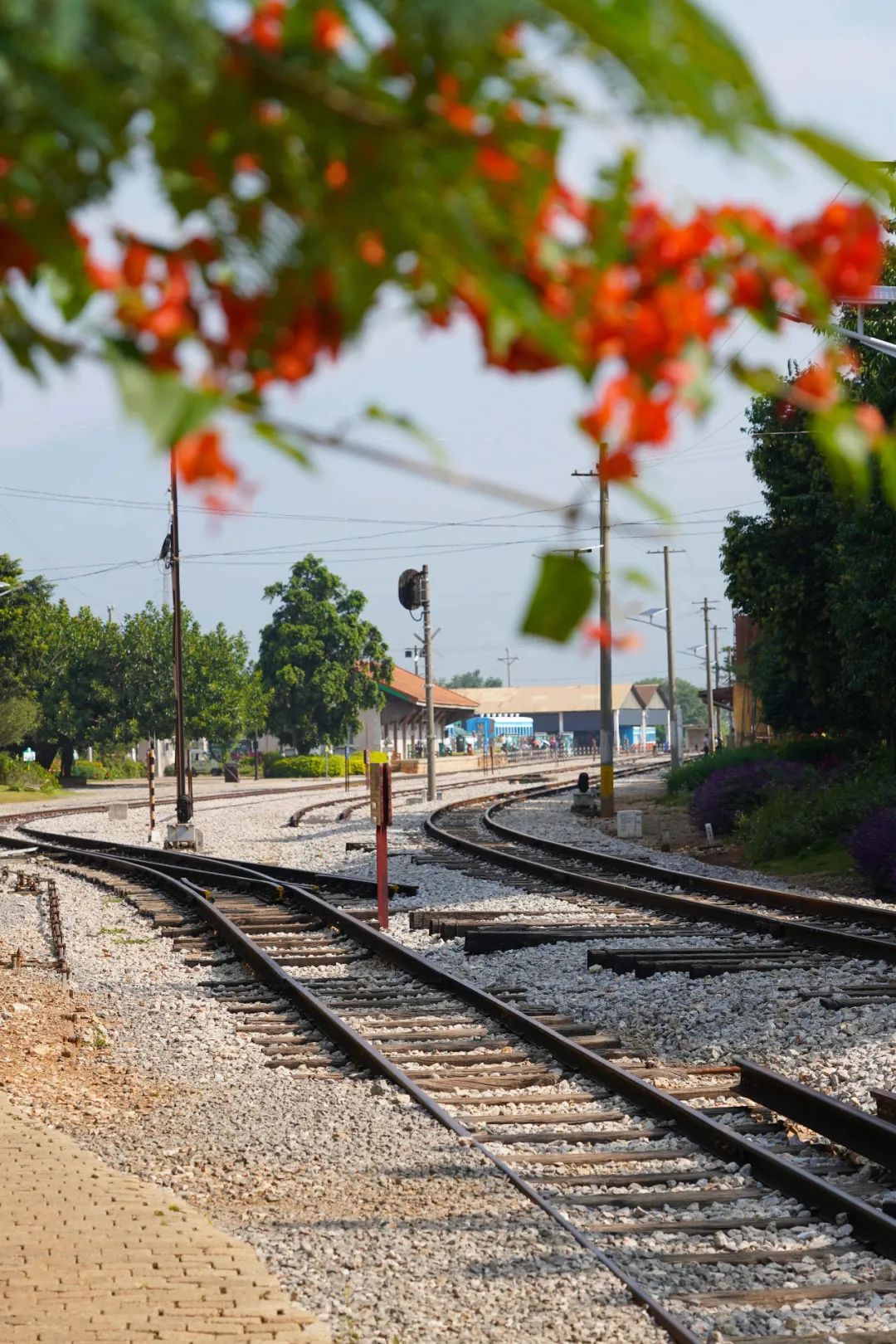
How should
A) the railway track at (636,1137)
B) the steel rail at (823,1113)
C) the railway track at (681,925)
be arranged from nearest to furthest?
1. the railway track at (636,1137)
2. the steel rail at (823,1113)
3. the railway track at (681,925)

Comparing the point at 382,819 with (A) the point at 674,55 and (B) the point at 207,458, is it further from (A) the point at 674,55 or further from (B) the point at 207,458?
(A) the point at 674,55

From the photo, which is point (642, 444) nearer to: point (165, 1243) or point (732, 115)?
point (732, 115)

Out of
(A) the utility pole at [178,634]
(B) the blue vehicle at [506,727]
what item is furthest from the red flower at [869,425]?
(B) the blue vehicle at [506,727]

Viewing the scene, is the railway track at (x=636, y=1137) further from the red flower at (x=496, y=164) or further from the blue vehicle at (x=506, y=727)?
the blue vehicle at (x=506, y=727)

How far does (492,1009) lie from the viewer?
11695mm

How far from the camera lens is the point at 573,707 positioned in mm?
160375

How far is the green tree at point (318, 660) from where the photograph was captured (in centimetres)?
10169

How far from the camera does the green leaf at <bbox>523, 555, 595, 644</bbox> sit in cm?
180

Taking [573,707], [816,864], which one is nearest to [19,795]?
[816,864]

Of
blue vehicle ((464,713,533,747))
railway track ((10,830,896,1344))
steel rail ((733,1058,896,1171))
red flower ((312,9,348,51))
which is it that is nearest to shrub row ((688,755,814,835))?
railway track ((10,830,896,1344))

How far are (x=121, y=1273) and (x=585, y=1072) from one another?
172 inches

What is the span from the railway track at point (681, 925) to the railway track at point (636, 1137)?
155cm

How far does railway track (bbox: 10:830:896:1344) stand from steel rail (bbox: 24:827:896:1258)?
0.02m

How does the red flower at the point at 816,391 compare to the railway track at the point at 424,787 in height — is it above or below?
above
